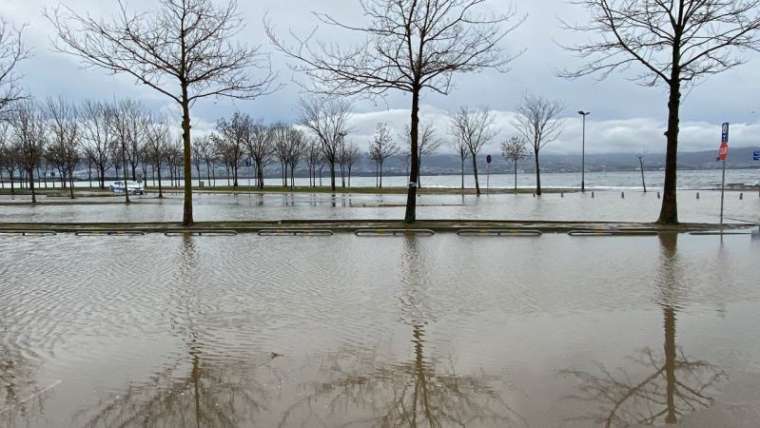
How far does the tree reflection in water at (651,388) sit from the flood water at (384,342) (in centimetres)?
2

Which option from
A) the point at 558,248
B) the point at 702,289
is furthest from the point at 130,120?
the point at 702,289

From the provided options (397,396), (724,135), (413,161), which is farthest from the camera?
(413,161)

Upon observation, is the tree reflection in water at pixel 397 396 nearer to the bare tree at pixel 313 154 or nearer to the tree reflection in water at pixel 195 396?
the tree reflection in water at pixel 195 396

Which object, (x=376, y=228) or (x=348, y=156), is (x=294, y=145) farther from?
(x=376, y=228)

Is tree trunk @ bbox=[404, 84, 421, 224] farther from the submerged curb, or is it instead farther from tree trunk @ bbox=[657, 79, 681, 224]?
tree trunk @ bbox=[657, 79, 681, 224]

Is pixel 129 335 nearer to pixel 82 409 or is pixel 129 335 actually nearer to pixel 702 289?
pixel 82 409

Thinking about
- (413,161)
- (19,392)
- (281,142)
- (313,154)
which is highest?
(281,142)

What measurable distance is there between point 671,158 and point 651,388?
15.3 meters

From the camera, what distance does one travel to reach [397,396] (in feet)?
14.8

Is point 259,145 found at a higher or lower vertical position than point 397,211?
higher

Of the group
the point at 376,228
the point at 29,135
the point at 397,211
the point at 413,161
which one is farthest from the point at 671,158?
the point at 29,135

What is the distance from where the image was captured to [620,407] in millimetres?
4223

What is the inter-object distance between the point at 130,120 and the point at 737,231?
4592 centimetres

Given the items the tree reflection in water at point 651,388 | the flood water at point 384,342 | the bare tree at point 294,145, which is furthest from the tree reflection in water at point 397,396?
the bare tree at point 294,145
